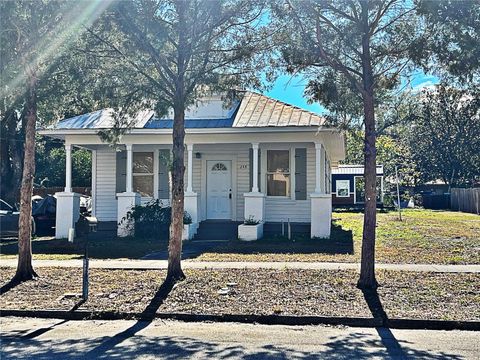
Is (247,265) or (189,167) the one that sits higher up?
(189,167)

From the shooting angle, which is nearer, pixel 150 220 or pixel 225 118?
pixel 150 220

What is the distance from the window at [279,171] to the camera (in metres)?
18.0

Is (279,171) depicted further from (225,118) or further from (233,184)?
(225,118)

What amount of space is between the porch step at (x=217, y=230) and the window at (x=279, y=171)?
1754mm

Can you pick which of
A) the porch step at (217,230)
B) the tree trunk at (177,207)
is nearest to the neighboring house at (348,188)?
the porch step at (217,230)

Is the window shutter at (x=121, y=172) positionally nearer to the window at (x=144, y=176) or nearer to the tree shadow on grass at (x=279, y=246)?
the window at (x=144, y=176)

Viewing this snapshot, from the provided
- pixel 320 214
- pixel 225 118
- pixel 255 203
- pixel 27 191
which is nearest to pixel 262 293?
pixel 27 191

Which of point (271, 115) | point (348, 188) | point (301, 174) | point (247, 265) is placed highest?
point (271, 115)

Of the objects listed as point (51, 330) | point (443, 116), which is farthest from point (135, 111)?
point (443, 116)

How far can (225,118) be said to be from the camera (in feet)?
57.9

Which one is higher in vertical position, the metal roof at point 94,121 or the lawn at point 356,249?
the metal roof at point 94,121

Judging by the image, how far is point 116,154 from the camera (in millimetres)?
19109

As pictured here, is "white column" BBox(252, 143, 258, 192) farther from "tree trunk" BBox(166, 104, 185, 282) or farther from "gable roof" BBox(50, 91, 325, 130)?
"tree trunk" BBox(166, 104, 185, 282)

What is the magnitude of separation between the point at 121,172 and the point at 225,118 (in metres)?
4.46
